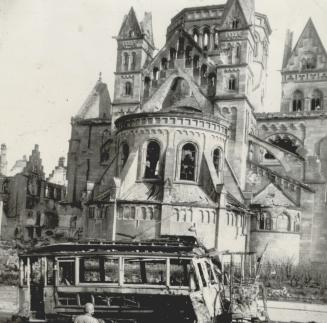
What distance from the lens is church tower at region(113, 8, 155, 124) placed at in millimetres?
47469

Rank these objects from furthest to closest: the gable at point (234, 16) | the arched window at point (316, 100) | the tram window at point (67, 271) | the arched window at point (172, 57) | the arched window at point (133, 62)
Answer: the arched window at point (316, 100) → the arched window at point (133, 62) → the arched window at point (172, 57) → the gable at point (234, 16) → the tram window at point (67, 271)

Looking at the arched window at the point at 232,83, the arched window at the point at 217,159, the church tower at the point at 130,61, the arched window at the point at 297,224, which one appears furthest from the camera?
the church tower at the point at 130,61

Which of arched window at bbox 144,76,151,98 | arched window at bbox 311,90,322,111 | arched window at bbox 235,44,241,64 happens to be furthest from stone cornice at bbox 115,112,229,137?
arched window at bbox 311,90,322,111

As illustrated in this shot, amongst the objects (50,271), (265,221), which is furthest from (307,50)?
(50,271)

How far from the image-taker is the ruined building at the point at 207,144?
1448 inches

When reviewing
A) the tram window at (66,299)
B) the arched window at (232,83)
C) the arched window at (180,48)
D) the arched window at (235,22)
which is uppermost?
the arched window at (235,22)

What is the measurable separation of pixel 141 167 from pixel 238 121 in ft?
31.6

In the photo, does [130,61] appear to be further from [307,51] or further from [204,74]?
[307,51]

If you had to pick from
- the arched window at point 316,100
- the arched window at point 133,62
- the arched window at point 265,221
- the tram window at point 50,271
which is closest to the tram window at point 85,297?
the tram window at point 50,271

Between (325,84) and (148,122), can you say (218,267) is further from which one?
(325,84)

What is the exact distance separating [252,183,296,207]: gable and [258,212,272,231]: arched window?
2.82ft

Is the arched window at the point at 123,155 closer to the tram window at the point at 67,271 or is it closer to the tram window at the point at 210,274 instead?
the tram window at the point at 67,271

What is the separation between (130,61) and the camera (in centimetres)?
4856

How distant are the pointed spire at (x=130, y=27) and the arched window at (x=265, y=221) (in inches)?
797
